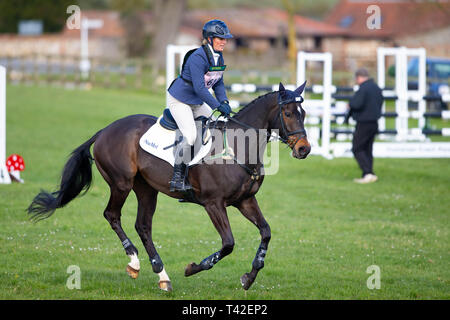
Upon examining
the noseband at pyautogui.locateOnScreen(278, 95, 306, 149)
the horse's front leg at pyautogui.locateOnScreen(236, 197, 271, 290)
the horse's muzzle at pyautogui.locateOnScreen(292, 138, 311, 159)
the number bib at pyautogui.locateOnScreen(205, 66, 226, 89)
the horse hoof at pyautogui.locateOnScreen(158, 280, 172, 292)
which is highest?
the number bib at pyautogui.locateOnScreen(205, 66, 226, 89)

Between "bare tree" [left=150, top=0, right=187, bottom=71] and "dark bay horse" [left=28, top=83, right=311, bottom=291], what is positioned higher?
"bare tree" [left=150, top=0, right=187, bottom=71]

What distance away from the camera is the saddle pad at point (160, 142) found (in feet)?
25.6

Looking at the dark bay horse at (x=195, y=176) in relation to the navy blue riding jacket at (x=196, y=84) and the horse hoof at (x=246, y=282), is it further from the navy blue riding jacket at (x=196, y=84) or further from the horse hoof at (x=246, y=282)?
the navy blue riding jacket at (x=196, y=84)

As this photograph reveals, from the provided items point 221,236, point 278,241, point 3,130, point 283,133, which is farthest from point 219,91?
point 3,130

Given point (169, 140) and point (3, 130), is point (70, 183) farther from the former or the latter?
point (3, 130)

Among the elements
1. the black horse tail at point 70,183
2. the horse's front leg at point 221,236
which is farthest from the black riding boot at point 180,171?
the black horse tail at point 70,183

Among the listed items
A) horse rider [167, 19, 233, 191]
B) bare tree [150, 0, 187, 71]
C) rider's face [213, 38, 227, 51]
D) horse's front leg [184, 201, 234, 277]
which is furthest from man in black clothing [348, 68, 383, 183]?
bare tree [150, 0, 187, 71]

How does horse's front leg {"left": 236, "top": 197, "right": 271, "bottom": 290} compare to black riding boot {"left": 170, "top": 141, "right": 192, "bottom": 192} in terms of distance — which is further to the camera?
black riding boot {"left": 170, "top": 141, "right": 192, "bottom": 192}

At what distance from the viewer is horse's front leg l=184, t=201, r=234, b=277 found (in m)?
7.28

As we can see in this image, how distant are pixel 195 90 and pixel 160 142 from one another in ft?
2.75

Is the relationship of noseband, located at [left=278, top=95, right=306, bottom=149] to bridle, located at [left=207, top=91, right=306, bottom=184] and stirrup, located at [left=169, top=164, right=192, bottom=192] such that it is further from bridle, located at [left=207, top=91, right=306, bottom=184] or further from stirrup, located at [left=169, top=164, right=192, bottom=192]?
stirrup, located at [left=169, top=164, right=192, bottom=192]

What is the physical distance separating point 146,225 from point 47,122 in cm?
1855

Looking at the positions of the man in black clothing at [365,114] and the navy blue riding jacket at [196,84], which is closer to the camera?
the navy blue riding jacket at [196,84]

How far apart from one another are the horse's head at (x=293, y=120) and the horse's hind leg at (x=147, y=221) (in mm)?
2003
